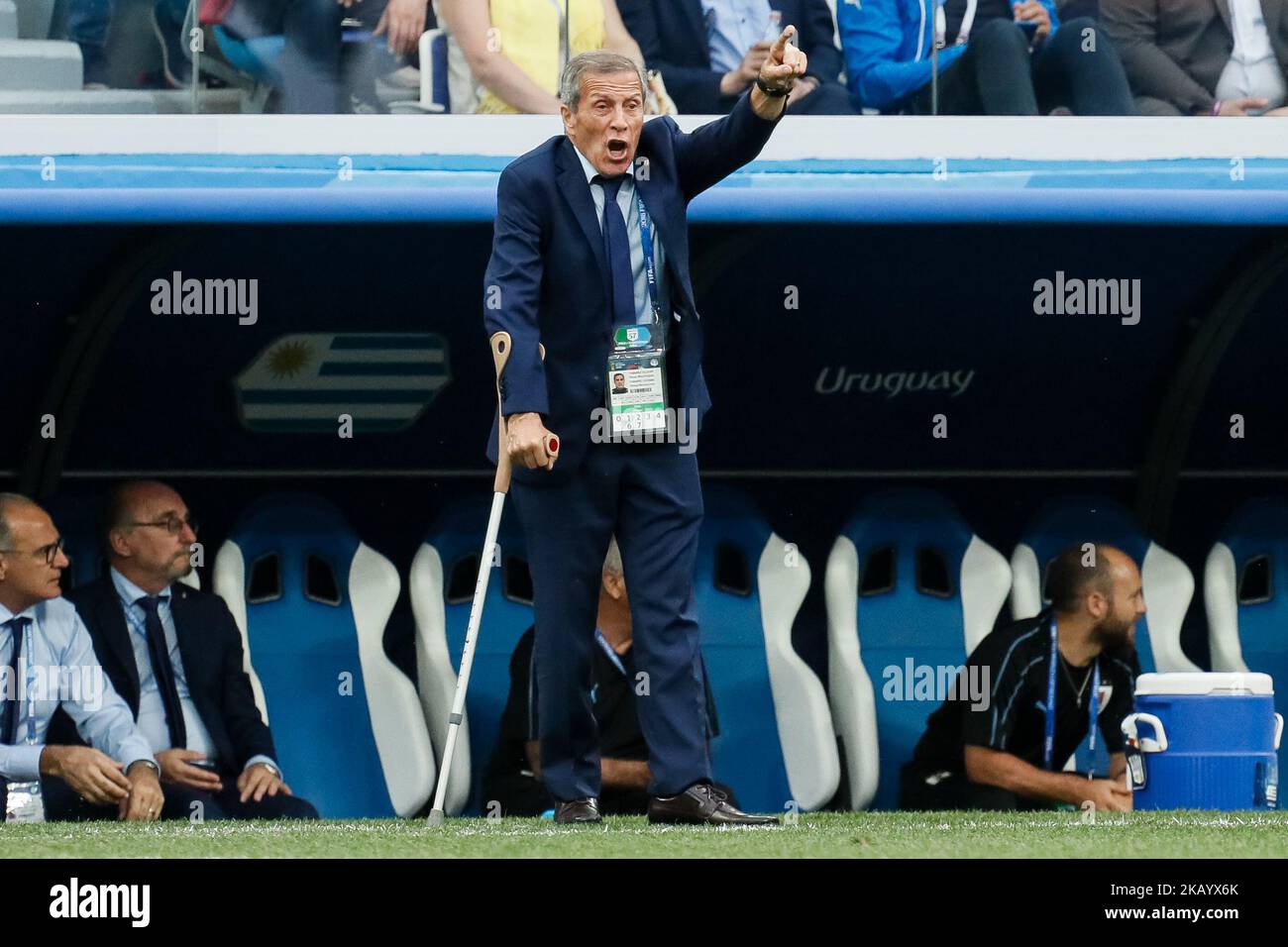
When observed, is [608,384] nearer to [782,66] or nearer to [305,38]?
[782,66]

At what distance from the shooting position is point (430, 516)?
22.9ft

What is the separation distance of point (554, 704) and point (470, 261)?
2.11m

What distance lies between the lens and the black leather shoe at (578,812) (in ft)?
15.5

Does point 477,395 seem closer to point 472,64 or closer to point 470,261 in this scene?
point 470,261

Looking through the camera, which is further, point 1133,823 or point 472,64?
point 472,64

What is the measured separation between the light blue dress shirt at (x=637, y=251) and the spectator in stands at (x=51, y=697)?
7.34ft

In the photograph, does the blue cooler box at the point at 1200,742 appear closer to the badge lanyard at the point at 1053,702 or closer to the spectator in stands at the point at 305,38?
the badge lanyard at the point at 1053,702

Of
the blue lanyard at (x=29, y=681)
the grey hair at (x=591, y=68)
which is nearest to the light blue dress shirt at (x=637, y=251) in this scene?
the grey hair at (x=591, y=68)

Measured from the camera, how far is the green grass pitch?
161 inches

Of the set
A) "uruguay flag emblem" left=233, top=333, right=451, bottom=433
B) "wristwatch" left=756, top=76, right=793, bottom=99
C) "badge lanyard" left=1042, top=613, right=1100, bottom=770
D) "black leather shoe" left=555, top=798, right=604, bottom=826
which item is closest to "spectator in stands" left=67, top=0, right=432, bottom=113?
"uruguay flag emblem" left=233, top=333, right=451, bottom=433

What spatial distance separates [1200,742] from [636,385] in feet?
7.22

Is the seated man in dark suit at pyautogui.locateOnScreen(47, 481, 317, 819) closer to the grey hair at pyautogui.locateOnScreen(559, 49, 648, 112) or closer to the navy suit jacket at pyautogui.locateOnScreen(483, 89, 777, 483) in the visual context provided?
the navy suit jacket at pyautogui.locateOnScreen(483, 89, 777, 483)

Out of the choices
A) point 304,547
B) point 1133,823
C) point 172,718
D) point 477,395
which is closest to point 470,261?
point 477,395

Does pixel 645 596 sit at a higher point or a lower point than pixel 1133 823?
higher
